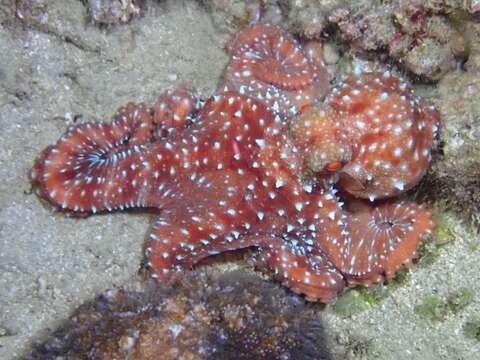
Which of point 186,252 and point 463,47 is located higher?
point 463,47

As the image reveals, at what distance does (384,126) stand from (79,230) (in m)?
3.36

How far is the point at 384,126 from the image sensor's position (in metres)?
4.55

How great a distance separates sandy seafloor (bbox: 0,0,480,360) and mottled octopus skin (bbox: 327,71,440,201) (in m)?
1.10

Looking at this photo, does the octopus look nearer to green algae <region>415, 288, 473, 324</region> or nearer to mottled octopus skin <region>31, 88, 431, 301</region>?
mottled octopus skin <region>31, 88, 431, 301</region>

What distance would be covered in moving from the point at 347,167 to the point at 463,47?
1.76m

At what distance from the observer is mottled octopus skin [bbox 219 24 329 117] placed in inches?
215

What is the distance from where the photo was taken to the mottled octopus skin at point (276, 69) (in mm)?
5473

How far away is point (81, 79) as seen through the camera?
214 inches

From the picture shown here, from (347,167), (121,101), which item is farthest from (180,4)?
(347,167)

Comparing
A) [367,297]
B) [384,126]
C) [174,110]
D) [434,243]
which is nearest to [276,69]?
[174,110]

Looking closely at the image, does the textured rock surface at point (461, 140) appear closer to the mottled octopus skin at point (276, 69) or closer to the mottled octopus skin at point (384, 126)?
the mottled octopus skin at point (384, 126)

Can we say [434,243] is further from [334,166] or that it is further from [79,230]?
[79,230]

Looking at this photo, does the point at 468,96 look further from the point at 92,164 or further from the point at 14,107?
the point at 14,107

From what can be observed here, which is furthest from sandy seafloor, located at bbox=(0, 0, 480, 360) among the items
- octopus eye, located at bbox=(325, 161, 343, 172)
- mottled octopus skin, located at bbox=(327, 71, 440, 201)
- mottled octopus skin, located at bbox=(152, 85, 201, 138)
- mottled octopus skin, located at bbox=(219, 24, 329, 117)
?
octopus eye, located at bbox=(325, 161, 343, 172)
